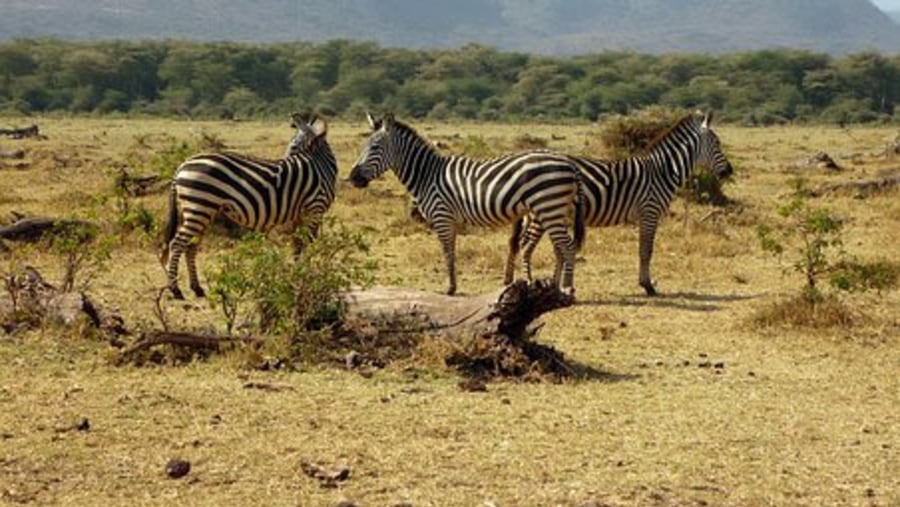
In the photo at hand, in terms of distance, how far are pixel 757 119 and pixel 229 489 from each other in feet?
190

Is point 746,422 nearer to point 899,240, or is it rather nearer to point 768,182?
point 899,240

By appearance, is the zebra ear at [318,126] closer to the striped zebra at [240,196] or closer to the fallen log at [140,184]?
the striped zebra at [240,196]

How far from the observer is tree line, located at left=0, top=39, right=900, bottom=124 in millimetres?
69500

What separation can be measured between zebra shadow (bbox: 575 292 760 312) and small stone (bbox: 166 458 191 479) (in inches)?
250

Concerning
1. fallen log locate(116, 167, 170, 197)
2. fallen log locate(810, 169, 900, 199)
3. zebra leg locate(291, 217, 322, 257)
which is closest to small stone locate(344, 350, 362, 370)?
zebra leg locate(291, 217, 322, 257)

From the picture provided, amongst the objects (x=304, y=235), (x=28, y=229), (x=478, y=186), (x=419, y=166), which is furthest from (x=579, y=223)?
(x=28, y=229)

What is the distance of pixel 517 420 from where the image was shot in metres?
8.46

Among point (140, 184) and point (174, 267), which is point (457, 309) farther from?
point (140, 184)

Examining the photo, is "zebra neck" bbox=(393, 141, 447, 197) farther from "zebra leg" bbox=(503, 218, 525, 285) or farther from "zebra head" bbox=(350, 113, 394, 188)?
"zebra leg" bbox=(503, 218, 525, 285)

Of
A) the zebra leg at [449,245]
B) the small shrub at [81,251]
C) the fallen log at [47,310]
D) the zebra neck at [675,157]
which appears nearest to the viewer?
the fallen log at [47,310]

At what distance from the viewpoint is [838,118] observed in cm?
6512

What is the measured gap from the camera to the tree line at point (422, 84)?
6950 centimetres

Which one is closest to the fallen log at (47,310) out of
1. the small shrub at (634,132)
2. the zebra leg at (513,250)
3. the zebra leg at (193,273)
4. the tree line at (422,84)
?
the zebra leg at (193,273)

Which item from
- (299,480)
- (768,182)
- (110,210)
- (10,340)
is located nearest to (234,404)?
(299,480)
